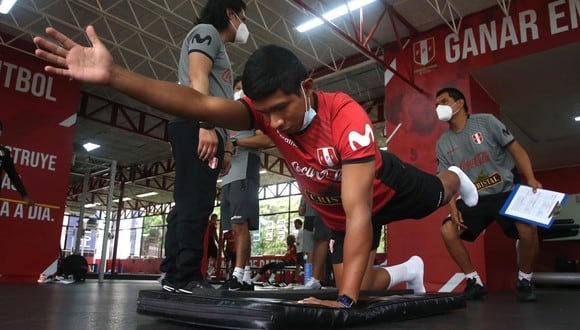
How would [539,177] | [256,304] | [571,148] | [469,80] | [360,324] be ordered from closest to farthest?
[256,304] < [360,324] < [469,80] < [571,148] < [539,177]

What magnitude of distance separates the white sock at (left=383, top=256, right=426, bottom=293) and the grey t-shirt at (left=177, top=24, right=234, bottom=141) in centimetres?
129

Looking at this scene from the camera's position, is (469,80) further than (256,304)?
Yes

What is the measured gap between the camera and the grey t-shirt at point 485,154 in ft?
9.47

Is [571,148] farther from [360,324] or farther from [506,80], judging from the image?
[360,324]

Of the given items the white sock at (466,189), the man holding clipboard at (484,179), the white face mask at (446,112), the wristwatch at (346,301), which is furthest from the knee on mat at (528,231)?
the wristwatch at (346,301)

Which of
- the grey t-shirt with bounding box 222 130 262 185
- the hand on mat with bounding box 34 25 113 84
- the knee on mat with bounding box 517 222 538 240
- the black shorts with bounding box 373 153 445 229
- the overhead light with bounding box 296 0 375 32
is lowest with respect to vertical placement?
the knee on mat with bounding box 517 222 538 240

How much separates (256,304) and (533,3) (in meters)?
5.53

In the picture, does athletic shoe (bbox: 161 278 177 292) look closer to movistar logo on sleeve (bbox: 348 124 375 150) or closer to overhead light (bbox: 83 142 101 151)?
movistar logo on sleeve (bbox: 348 124 375 150)

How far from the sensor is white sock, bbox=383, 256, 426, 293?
249cm

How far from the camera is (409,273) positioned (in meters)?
2.66

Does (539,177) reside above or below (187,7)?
below

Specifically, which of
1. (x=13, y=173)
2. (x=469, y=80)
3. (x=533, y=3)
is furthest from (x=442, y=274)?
(x=13, y=173)

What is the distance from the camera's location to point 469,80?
5.48 metres

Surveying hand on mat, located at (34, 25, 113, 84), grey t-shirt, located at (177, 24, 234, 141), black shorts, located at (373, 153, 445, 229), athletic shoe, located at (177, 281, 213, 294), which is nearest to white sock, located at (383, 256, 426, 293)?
black shorts, located at (373, 153, 445, 229)
